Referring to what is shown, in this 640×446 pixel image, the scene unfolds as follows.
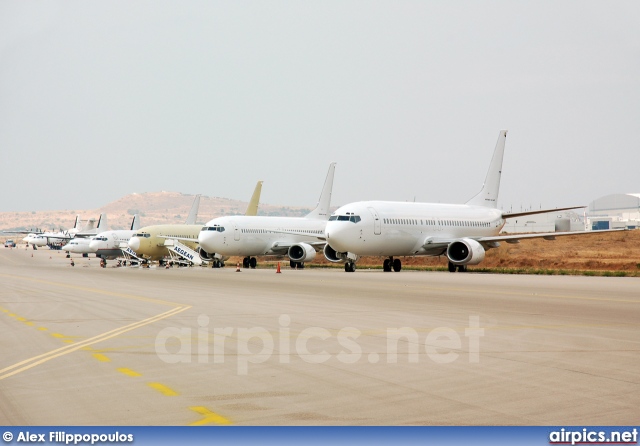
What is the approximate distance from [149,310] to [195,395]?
12687 mm

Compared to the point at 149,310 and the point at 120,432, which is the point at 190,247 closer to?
the point at 149,310

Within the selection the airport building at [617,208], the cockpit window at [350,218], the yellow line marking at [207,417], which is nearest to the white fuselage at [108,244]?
the cockpit window at [350,218]

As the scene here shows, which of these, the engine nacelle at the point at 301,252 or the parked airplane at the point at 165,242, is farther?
the parked airplane at the point at 165,242

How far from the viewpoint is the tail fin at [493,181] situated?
62.8m

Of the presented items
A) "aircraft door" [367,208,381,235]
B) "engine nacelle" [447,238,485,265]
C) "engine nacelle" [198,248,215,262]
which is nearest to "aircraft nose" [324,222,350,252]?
"aircraft door" [367,208,381,235]

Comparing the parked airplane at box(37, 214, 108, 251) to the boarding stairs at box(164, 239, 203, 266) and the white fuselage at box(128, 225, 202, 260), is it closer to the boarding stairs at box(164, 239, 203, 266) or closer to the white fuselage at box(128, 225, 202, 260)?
the white fuselage at box(128, 225, 202, 260)

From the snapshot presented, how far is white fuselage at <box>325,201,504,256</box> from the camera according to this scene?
166 ft

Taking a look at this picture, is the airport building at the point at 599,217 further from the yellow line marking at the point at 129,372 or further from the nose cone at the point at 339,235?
the yellow line marking at the point at 129,372

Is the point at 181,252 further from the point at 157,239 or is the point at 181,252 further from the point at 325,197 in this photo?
the point at 325,197

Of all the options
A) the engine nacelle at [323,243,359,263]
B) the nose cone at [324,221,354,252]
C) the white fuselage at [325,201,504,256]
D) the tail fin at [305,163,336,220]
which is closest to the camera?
the nose cone at [324,221,354,252]

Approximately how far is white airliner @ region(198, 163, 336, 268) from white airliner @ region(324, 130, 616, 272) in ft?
23.1

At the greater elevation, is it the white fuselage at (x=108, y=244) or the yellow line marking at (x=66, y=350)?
the white fuselage at (x=108, y=244)

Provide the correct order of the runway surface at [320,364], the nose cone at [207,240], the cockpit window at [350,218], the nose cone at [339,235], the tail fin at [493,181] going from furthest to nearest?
the nose cone at [207,240], the tail fin at [493,181], the cockpit window at [350,218], the nose cone at [339,235], the runway surface at [320,364]

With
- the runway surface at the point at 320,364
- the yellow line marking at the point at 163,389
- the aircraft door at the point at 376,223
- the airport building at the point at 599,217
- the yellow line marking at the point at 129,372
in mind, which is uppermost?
the airport building at the point at 599,217
